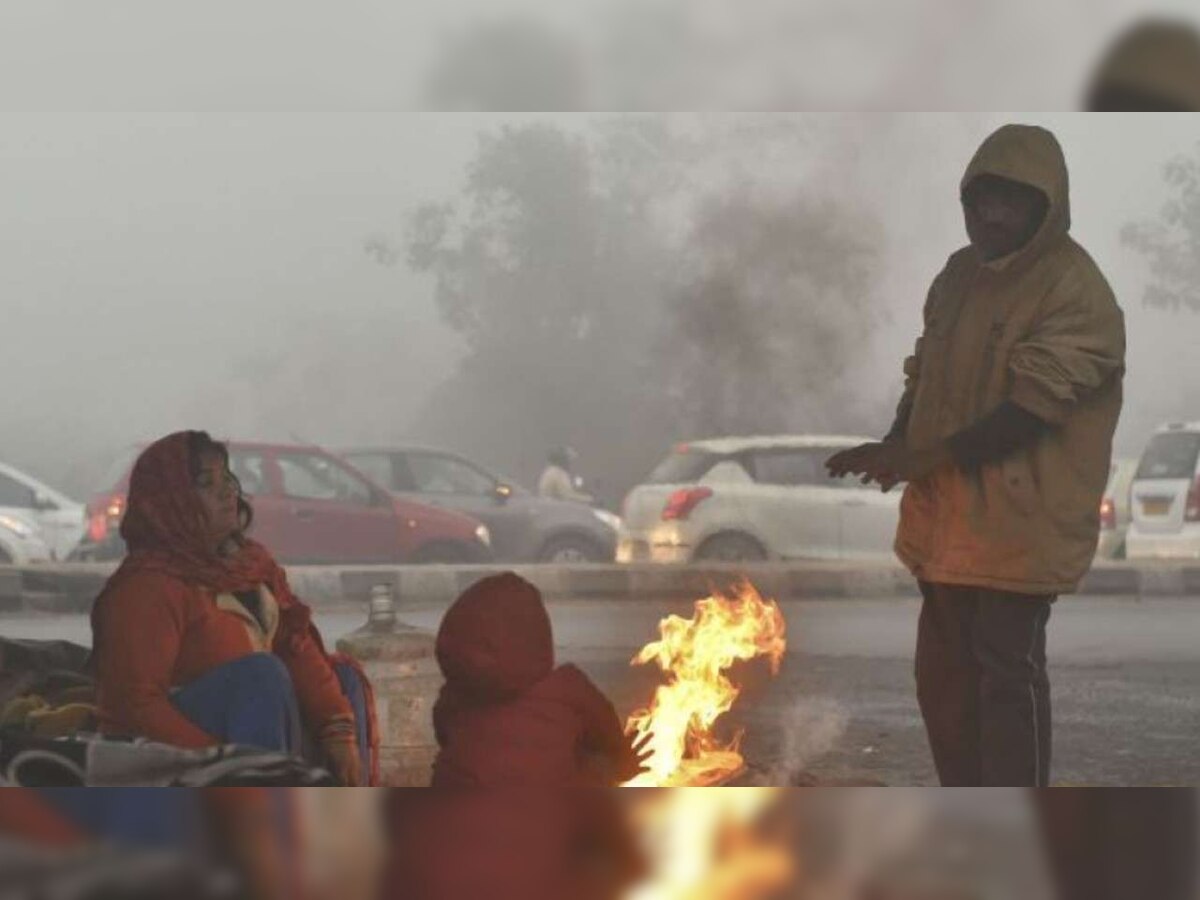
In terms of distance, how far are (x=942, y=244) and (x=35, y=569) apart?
2644mm

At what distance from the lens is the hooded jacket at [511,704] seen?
188 inches

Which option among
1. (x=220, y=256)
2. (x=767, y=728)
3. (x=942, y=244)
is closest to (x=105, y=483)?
(x=220, y=256)

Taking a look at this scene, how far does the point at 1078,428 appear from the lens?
4.74m

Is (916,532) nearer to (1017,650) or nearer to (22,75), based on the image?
(1017,650)

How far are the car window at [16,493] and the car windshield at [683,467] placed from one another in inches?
67.1

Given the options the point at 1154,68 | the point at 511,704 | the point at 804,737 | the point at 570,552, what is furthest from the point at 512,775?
the point at 1154,68

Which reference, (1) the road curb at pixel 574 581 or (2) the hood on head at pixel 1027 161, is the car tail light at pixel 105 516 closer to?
(1) the road curb at pixel 574 581

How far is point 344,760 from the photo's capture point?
491cm

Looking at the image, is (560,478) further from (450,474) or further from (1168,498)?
(1168,498)

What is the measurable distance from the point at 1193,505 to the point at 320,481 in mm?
2403

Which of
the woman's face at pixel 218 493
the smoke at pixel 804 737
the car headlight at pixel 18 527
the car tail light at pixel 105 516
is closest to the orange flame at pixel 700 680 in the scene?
the smoke at pixel 804 737

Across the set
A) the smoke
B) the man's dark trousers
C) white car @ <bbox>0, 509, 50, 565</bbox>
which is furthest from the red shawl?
the man's dark trousers

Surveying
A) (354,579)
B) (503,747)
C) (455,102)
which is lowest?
(503,747)

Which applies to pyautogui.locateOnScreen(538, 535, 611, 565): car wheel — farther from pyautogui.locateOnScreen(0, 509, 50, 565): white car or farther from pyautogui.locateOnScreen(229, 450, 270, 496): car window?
pyautogui.locateOnScreen(0, 509, 50, 565): white car
